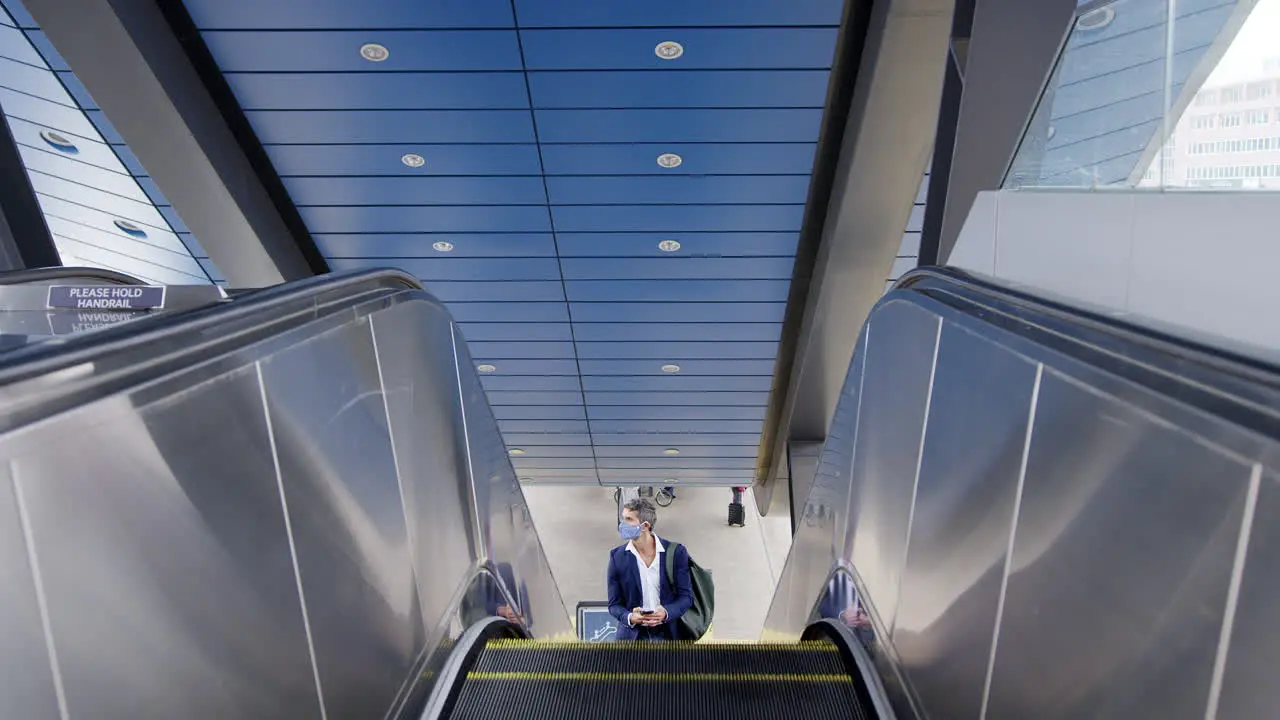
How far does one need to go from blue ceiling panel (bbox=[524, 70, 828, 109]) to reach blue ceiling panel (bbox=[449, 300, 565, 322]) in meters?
3.60

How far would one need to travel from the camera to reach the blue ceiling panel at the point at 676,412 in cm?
1381

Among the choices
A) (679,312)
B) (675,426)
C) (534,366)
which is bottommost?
(675,426)

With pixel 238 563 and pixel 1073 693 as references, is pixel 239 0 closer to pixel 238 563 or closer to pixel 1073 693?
pixel 238 563

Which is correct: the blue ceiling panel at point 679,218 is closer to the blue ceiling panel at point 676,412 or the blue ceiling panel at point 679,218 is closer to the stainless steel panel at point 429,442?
the blue ceiling panel at point 676,412

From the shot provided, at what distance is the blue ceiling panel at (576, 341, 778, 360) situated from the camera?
11.8 meters

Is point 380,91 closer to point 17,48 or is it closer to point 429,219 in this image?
point 429,219

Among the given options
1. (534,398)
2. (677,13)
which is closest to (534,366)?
(534,398)

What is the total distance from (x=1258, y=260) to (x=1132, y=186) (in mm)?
901

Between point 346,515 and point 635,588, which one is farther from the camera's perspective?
point 635,588

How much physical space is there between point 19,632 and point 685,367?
11.3m

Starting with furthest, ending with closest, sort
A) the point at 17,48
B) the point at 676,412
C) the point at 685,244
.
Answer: the point at 676,412, the point at 685,244, the point at 17,48

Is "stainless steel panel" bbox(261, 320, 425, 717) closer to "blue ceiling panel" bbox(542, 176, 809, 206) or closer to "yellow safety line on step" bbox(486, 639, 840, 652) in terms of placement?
"yellow safety line on step" bbox(486, 639, 840, 652)

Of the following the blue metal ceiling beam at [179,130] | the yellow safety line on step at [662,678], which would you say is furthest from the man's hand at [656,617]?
the blue metal ceiling beam at [179,130]

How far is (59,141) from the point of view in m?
8.11
